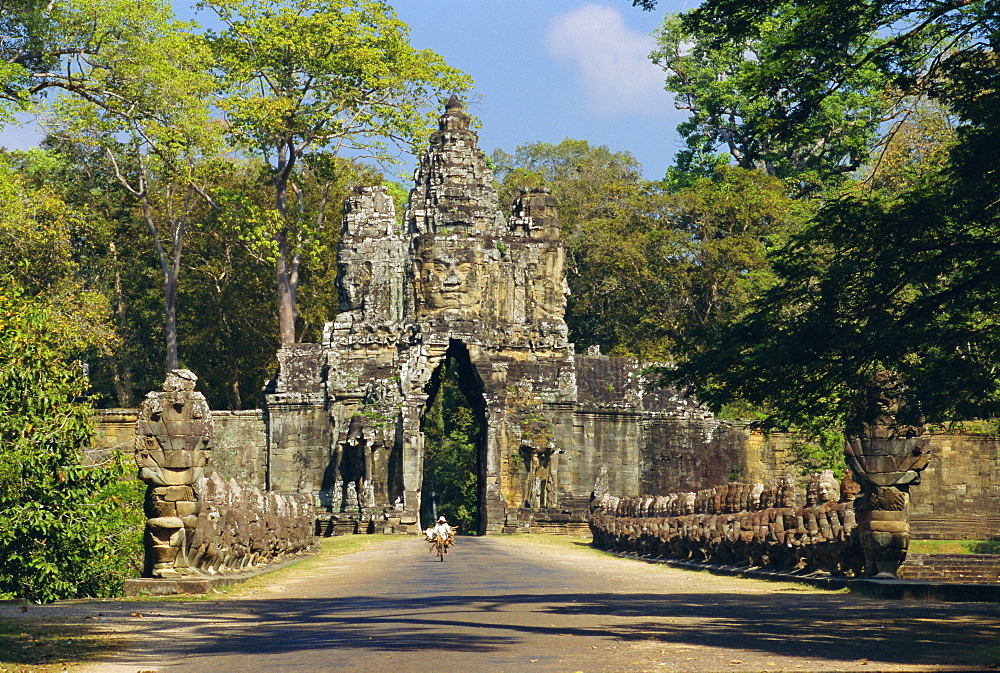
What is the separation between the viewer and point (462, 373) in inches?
2114

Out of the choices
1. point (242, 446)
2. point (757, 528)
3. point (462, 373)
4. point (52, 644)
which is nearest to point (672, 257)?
point (462, 373)

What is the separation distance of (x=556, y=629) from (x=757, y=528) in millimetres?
10630

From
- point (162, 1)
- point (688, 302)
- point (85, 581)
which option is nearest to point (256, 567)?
point (85, 581)

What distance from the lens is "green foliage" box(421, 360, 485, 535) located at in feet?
221

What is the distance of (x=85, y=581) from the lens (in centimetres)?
2075

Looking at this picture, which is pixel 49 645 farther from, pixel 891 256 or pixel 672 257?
pixel 672 257

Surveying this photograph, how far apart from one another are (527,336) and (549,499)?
6498 millimetres

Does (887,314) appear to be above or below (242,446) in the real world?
above

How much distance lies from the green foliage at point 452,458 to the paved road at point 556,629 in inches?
1780

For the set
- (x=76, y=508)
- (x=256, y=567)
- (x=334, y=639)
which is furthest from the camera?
(x=256, y=567)

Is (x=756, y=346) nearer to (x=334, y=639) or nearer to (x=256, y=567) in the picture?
(x=334, y=639)

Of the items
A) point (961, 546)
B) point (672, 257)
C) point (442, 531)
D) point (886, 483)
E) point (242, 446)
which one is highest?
point (672, 257)

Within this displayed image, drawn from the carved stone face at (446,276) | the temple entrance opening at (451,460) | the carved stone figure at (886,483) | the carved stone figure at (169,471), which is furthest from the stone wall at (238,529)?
the temple entrance opening at (451,460)

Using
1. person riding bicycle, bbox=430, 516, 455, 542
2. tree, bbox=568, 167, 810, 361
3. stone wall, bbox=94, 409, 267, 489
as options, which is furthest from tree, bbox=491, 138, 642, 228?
person riding bicycle, bbox=430, 516, 455, 542
